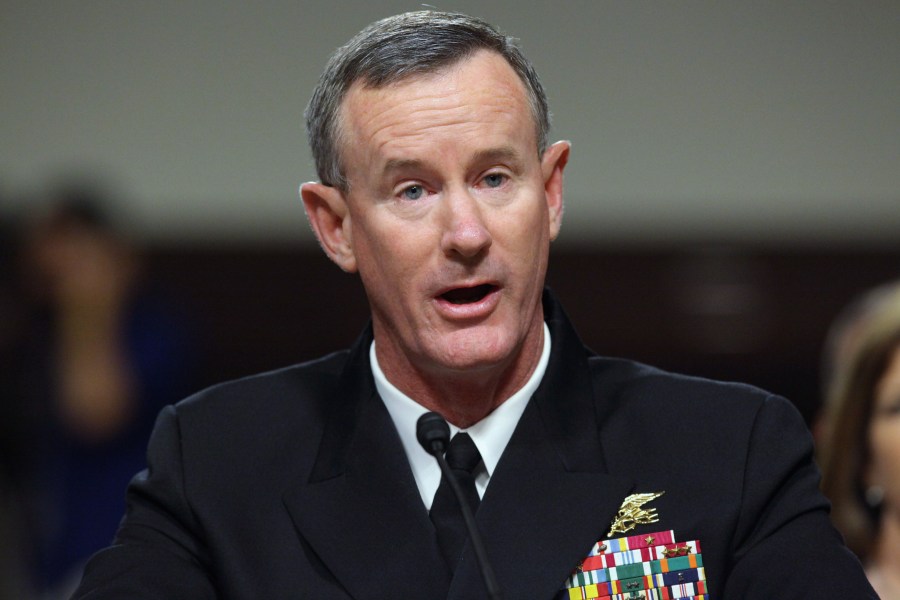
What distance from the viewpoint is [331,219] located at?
221 centimetres

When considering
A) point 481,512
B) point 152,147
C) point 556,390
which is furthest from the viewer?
point 152,147

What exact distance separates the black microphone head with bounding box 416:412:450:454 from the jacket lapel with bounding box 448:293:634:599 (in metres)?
0.18

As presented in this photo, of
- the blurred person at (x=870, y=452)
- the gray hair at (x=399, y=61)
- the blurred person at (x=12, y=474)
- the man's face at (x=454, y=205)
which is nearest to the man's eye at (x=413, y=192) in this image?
the man's face at (x=454, y=205)

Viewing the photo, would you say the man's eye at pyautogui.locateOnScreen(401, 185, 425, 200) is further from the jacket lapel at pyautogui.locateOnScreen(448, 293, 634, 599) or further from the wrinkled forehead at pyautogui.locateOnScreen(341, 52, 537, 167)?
the jacket lapel at pyautogui.locateOnScreen(448, 293, 634, 599)

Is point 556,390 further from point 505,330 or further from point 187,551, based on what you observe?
point 187,551

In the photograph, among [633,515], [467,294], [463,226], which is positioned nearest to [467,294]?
[467,294]

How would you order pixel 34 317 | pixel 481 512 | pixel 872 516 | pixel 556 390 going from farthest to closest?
pixel 34 317, pixel 872 516, pixel 556 390, pixel 481 512

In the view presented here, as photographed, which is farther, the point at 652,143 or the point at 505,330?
the point at 652,143

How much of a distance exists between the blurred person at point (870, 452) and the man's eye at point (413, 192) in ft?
4.39

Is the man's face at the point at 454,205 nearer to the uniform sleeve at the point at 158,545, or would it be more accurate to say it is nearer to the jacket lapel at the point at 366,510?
the jacket lapel at the point at 366,510

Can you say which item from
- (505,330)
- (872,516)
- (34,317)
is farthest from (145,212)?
(505,330)

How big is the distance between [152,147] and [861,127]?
3038 millimetres

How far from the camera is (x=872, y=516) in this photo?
2.93 metres

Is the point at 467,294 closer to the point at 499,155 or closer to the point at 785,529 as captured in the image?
the point at 499,155
